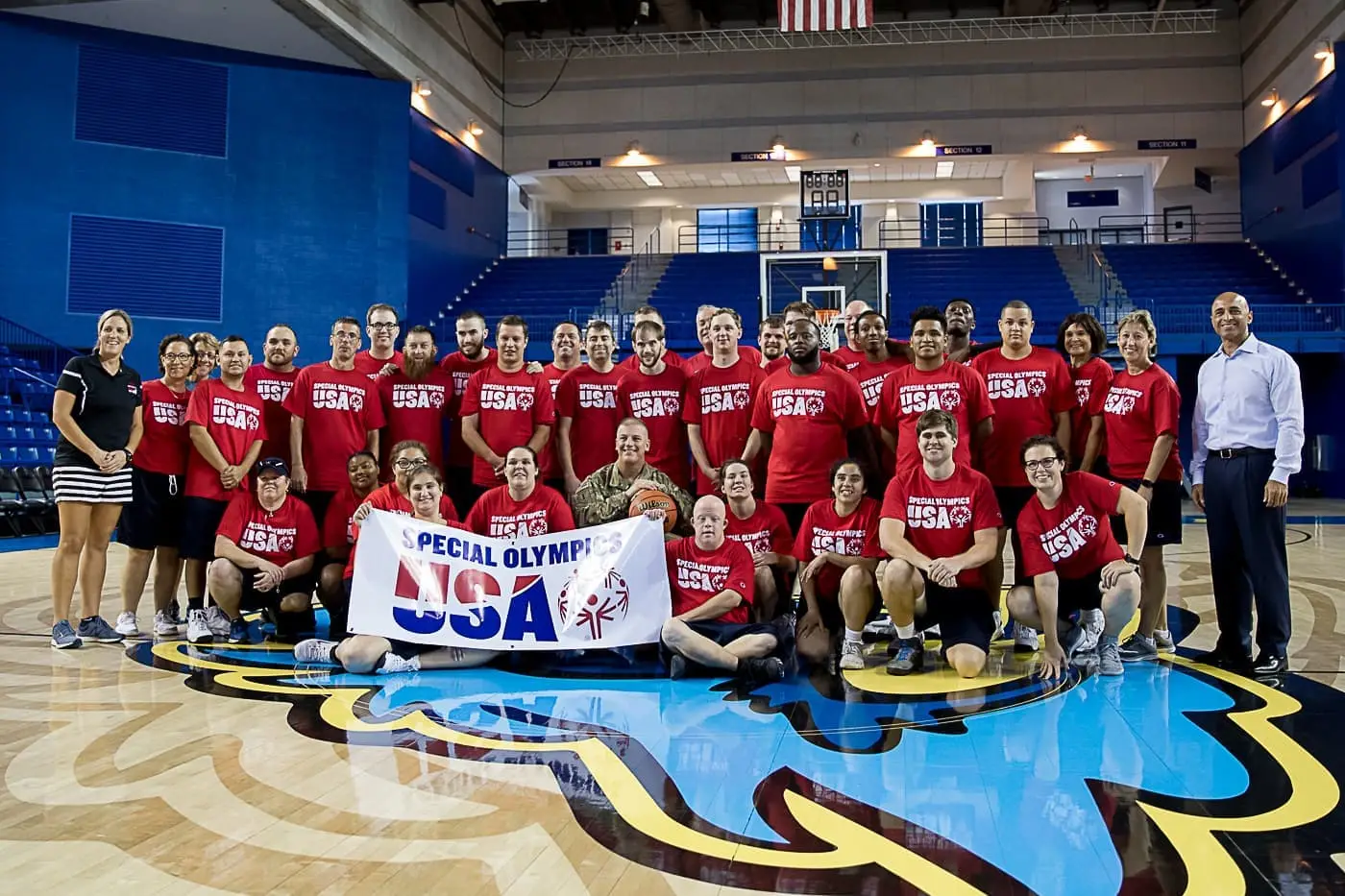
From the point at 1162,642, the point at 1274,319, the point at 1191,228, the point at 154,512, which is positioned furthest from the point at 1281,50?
the point at 154,512

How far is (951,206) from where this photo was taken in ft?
93.8

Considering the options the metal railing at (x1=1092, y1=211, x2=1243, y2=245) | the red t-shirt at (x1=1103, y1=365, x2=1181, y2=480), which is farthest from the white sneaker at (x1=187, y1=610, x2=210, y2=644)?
the metal railing at (x1=1092, y1=211, x2=1243, y2=245)

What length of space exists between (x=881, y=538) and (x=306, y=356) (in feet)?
49.0

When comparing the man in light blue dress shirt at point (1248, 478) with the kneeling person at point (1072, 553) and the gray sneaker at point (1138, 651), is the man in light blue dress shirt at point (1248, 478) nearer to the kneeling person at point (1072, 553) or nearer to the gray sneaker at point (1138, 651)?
the gray sneaker at point (1138, 651)

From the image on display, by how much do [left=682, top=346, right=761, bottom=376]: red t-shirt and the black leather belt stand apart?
2467 mm

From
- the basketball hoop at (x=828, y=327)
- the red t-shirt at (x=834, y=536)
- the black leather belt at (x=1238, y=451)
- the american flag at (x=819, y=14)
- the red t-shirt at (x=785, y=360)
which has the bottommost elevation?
the red t-shirt at (x=834, y=536)

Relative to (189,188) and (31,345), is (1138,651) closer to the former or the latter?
(31,345)

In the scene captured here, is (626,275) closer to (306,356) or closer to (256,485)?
(306,356)

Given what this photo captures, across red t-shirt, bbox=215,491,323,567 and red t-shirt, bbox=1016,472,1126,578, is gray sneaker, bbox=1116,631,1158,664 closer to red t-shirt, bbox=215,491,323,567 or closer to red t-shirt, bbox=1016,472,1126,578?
red t-shirt, bbox=1016,472,1126,578

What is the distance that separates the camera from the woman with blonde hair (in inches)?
202

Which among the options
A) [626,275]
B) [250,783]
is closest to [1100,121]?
[626,275]

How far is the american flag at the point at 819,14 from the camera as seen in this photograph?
16.1 m

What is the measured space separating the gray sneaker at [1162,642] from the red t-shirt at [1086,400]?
102 cm

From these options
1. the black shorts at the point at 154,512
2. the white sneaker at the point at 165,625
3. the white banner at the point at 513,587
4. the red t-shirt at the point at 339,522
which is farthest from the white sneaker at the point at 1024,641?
the white sneaker at the point at 165,625
